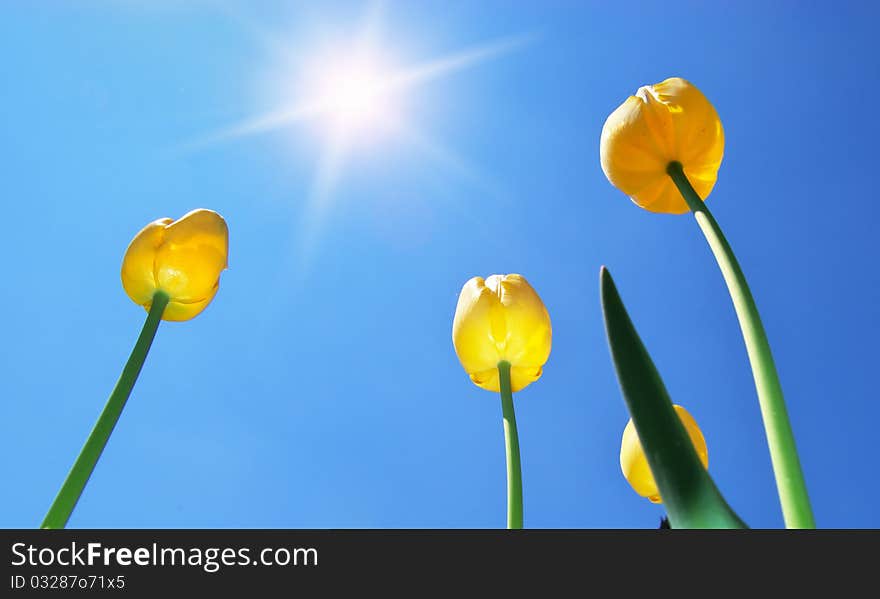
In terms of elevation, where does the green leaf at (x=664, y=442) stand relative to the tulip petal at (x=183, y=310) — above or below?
below

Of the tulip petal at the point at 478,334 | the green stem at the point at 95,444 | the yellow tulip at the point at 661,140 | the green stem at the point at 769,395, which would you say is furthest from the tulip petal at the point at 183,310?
the green stem at the point at 769,395

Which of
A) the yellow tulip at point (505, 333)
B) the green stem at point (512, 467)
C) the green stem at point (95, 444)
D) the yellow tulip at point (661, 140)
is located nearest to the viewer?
the green stem at point (95, 444)

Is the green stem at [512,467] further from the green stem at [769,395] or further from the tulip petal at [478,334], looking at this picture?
the green stem at [769,395]

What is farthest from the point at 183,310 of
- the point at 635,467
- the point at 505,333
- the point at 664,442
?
the point at 664,442
